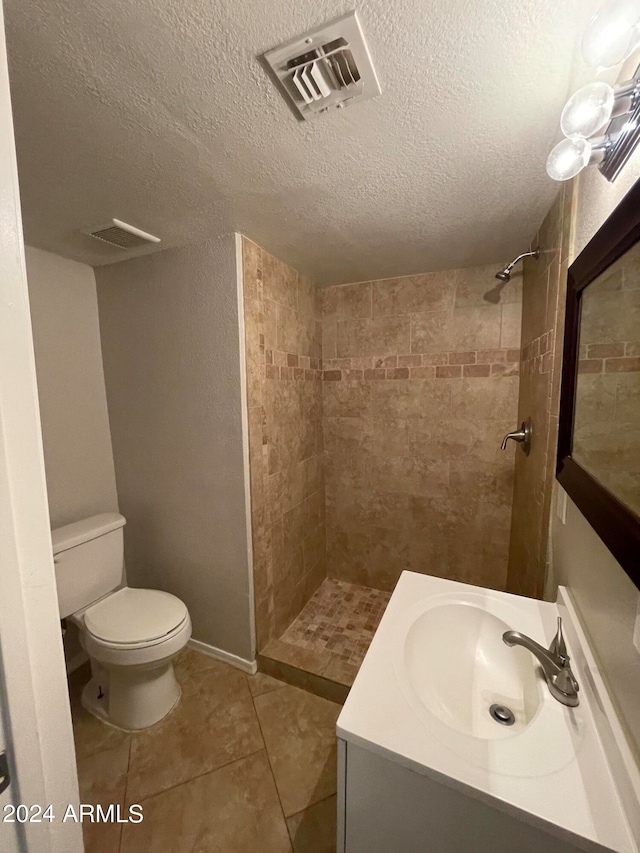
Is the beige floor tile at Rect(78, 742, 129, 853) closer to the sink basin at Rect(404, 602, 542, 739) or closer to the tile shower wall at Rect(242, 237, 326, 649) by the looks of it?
the tile shower wall at Rect(242, 237, 326, 649)

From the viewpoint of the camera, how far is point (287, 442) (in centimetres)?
195

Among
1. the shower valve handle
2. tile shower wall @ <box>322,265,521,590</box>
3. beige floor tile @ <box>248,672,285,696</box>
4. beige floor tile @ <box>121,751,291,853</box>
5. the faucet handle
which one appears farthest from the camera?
tile shower wall @ <box>322,265,521,590</box>

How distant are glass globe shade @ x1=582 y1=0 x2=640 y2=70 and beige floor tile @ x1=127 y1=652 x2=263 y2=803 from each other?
2.36m

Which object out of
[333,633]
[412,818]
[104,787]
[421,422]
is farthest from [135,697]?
[421,422]

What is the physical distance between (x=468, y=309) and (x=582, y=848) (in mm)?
2064

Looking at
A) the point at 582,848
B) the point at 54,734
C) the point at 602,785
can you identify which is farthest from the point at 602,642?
the point at 54,734

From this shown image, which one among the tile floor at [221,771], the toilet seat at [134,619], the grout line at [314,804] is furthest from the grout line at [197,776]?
the toilet seat at [134,619]

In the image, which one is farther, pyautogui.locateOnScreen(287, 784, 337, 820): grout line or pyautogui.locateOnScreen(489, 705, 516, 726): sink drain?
pyautogui.locateOnScreen(287, 784, 337, 820): grout line

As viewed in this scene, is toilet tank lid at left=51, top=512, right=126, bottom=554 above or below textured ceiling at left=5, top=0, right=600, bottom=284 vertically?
below

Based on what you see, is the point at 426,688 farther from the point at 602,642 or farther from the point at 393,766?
the point at 602,642

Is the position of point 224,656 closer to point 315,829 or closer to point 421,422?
point 315,829

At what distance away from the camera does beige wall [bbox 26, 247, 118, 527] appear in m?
1.67

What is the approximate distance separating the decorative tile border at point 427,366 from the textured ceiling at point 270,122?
67 cm

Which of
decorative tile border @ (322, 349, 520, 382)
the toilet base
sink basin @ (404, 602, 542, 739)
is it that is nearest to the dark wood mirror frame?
sink basin @ (404, 602, 542, 739)
